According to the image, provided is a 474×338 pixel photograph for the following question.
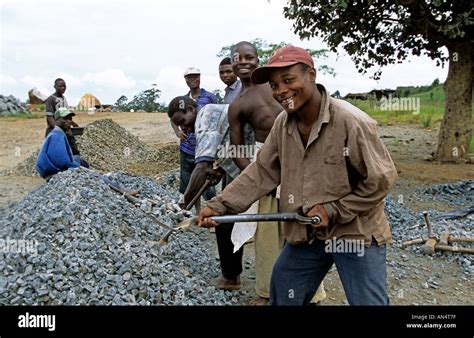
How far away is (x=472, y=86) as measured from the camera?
9414 millimetres

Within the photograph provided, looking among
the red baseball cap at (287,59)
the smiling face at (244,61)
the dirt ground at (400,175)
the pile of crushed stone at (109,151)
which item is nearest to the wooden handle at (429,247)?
the dirt ground at (400,175)

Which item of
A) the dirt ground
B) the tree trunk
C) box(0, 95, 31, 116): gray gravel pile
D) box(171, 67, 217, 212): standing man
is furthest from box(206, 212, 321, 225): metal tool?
box(0, 95, 31, 116): gray gravel pile

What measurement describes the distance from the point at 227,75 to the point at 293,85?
295cm

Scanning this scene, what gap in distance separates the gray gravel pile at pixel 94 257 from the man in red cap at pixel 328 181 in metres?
1.13

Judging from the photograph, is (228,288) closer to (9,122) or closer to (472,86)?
(472,86)

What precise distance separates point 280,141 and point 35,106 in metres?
20.0

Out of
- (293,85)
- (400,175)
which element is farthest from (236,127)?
(400,175)

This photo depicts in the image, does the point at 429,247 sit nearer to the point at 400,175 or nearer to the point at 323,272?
the point at 323,272

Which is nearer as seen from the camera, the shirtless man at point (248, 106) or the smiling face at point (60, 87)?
the shirtless man at point (248, 106)

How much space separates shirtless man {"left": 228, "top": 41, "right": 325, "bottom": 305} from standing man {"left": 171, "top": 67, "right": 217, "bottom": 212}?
6.87ft

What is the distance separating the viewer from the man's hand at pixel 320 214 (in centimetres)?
229

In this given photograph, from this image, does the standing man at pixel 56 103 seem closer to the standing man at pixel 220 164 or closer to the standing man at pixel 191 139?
the standing man at pixel 191 139

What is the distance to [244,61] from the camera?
10.7 ft
